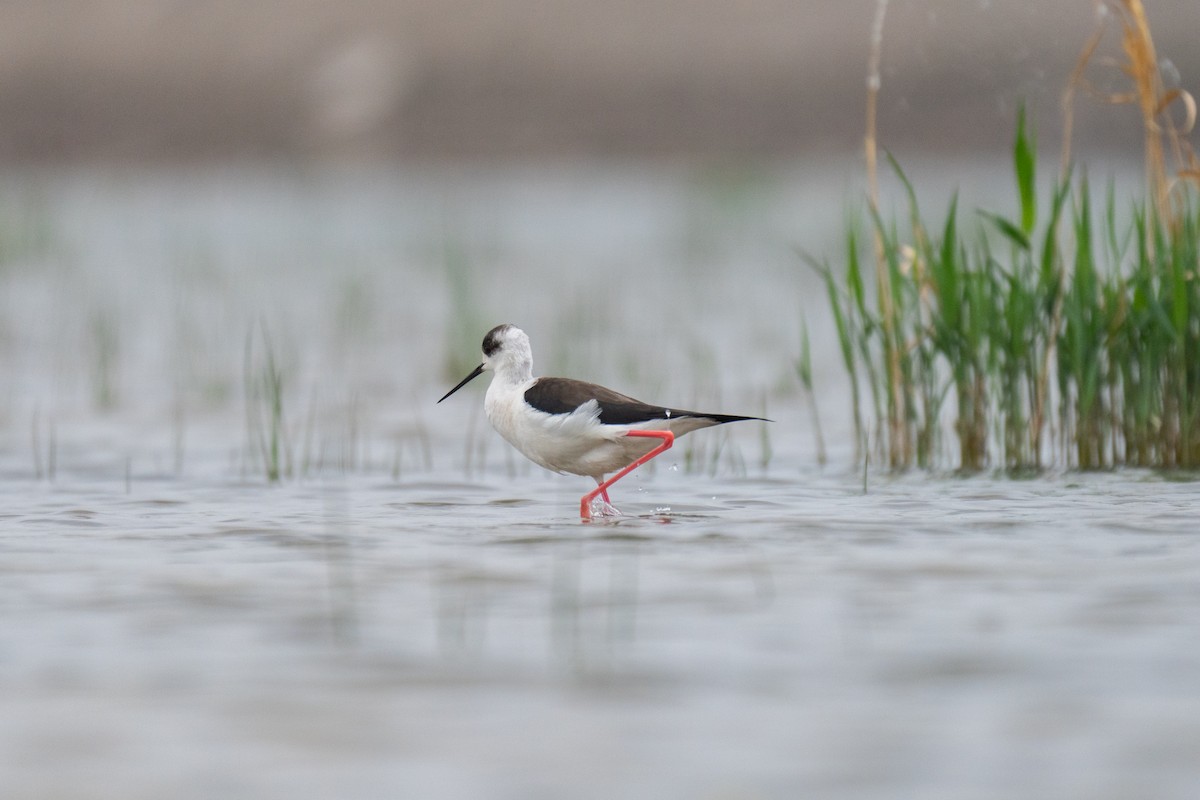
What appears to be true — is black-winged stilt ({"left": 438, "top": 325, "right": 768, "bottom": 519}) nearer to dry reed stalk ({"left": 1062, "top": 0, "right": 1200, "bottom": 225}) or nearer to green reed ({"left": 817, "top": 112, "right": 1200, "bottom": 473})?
green reed ({"left": 817, "top": 112, "right": 1200, "bottom": 473})

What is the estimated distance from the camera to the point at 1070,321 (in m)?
7.07

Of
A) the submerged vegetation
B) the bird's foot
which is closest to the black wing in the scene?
the bird's foot

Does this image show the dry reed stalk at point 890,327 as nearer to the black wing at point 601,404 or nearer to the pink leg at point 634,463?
the black wing at point 601,404

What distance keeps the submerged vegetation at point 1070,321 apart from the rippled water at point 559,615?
33 centimetres

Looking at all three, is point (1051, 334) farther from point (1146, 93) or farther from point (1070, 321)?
point (1146, 93)

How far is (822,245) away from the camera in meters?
17.4

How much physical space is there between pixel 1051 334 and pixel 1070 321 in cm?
15

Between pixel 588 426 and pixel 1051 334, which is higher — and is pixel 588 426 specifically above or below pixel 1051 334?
below

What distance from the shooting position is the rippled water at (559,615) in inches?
135

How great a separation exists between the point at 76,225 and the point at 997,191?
36.2 ft

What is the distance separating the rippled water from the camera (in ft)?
11.2

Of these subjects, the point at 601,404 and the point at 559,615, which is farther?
the point at 601,404

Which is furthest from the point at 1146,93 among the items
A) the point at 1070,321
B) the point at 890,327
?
the point at 890,327

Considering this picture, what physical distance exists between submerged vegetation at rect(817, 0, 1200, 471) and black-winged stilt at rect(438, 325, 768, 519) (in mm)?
846
